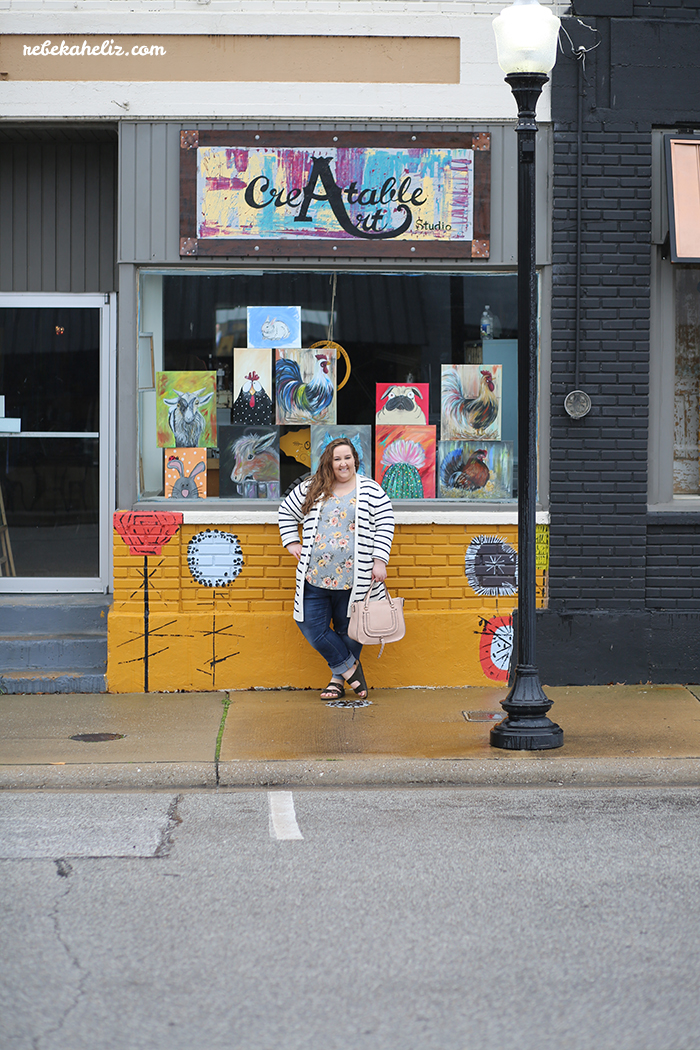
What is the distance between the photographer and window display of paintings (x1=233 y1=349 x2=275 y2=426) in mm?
8781

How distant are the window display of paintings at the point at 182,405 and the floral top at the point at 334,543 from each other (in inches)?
52.2

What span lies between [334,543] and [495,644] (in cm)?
157

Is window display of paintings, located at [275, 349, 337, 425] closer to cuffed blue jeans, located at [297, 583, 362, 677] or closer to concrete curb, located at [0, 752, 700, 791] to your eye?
cuffed blue jeans, located at [297, 583, 362, 677]

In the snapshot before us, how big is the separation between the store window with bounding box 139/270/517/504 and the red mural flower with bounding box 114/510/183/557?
235mm

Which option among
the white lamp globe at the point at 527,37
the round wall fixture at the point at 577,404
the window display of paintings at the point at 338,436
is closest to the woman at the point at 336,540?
the window display of paintings at the point at 338,436

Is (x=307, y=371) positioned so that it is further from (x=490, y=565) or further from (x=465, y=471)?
(x=490, y=565)

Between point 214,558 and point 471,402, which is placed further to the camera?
point 471,402

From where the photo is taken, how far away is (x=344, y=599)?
27.0ft

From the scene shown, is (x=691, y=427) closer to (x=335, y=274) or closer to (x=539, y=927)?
(x=335, y=274)

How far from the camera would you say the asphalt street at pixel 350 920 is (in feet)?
11.7

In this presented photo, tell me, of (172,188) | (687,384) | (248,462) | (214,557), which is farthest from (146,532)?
(687,384)

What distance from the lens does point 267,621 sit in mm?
8648


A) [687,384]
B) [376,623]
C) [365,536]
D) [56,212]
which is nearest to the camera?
[376,623]

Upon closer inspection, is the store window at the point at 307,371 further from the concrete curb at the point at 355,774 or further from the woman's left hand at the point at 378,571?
the concrete curb at the point at 355,774
